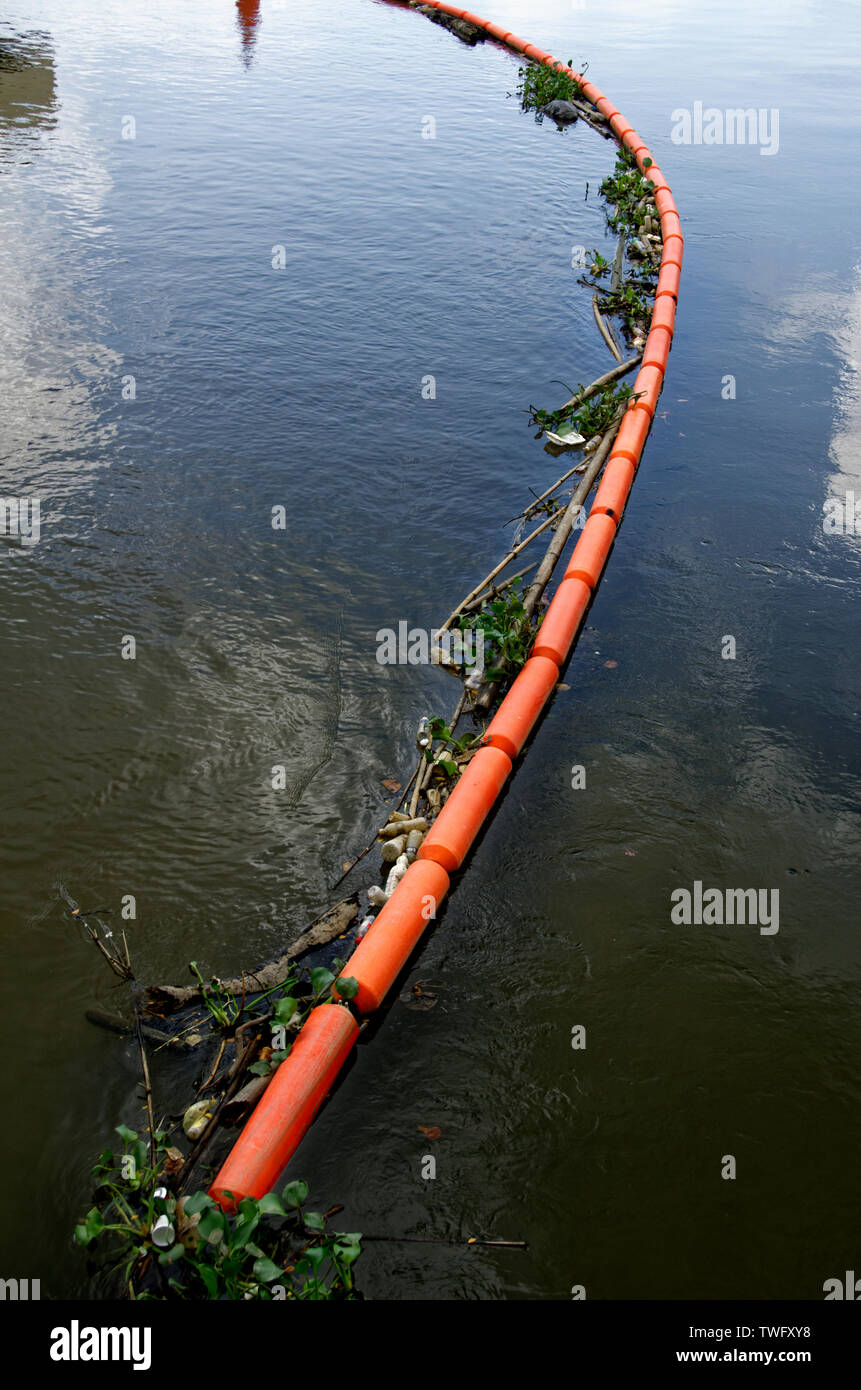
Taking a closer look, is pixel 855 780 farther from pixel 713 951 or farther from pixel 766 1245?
pixel 766 1245

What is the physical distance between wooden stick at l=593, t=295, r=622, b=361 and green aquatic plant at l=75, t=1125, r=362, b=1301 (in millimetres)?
10442

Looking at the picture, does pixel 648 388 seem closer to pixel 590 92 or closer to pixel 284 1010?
Answer: pixel 284 1010

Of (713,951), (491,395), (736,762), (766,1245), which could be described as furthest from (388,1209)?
(491,395)

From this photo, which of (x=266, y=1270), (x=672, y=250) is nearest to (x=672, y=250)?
(x=672, y=250)

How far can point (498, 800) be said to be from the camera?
20.7 feet

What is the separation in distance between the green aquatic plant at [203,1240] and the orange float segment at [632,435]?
24.4 feet

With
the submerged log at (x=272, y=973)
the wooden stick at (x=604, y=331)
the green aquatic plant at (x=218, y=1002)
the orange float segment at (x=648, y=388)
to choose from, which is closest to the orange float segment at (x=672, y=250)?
the wooden stick at (x=604, y=331)

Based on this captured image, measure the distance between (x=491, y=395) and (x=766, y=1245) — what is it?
29.1ft

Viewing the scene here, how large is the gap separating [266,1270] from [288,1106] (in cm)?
76

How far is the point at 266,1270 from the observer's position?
365cm

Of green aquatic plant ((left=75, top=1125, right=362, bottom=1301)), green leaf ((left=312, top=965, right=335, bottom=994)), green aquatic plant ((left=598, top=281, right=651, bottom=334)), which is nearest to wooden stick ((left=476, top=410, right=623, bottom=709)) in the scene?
green leaf ((left=312, top=965, right=335, bottom=994))

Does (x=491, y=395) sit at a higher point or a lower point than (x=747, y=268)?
lower

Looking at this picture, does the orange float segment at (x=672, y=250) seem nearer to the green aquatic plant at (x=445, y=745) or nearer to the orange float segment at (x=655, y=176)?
the orange float segment at (x=655, y=176)

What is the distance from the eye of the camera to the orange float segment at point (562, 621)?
719 centimetres
